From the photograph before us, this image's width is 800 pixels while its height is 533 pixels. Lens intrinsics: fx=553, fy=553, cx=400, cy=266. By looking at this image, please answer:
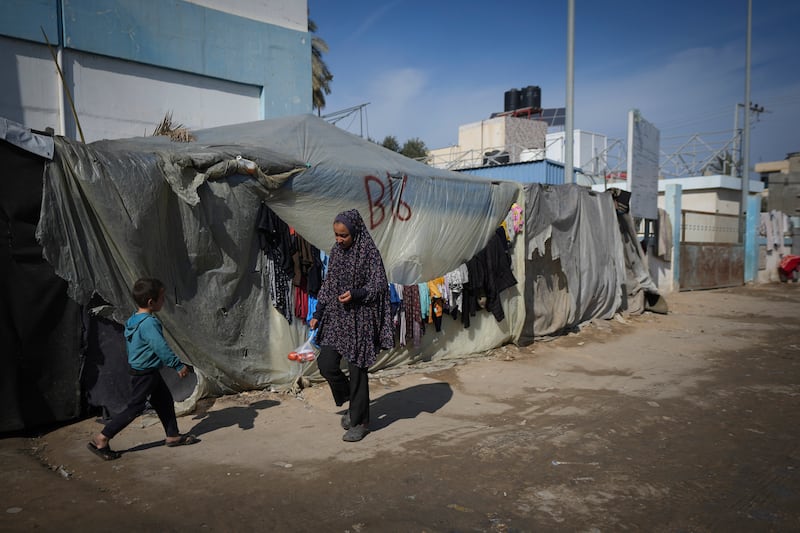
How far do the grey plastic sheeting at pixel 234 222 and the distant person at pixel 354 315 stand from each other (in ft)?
4.06

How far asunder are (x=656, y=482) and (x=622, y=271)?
6.93m

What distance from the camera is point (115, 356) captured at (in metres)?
4.39

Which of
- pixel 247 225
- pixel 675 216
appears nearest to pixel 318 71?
pixel 675 216

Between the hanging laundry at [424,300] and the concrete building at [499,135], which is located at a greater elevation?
the concrete building at [499,135]

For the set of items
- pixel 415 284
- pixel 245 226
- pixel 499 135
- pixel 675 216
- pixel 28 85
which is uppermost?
pixel 499 135

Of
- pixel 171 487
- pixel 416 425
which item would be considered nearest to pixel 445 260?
pixel 416 425

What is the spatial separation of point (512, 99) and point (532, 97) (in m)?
1.53

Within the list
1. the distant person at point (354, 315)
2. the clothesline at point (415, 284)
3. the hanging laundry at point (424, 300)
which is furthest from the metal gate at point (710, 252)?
the distant person at point (354, 315)

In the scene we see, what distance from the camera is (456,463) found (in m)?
3.62

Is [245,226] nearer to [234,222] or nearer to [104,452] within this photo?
[234,222]

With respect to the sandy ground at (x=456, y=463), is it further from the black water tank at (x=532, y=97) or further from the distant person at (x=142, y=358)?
the black water tank at (x=532, y=97)

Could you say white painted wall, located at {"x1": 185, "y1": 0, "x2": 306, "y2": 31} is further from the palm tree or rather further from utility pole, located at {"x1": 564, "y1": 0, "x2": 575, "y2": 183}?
the palm tree

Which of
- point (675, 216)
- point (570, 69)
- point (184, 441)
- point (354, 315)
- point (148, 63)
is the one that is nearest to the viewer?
point (184, 441)

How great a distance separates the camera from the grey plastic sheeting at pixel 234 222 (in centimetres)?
421
